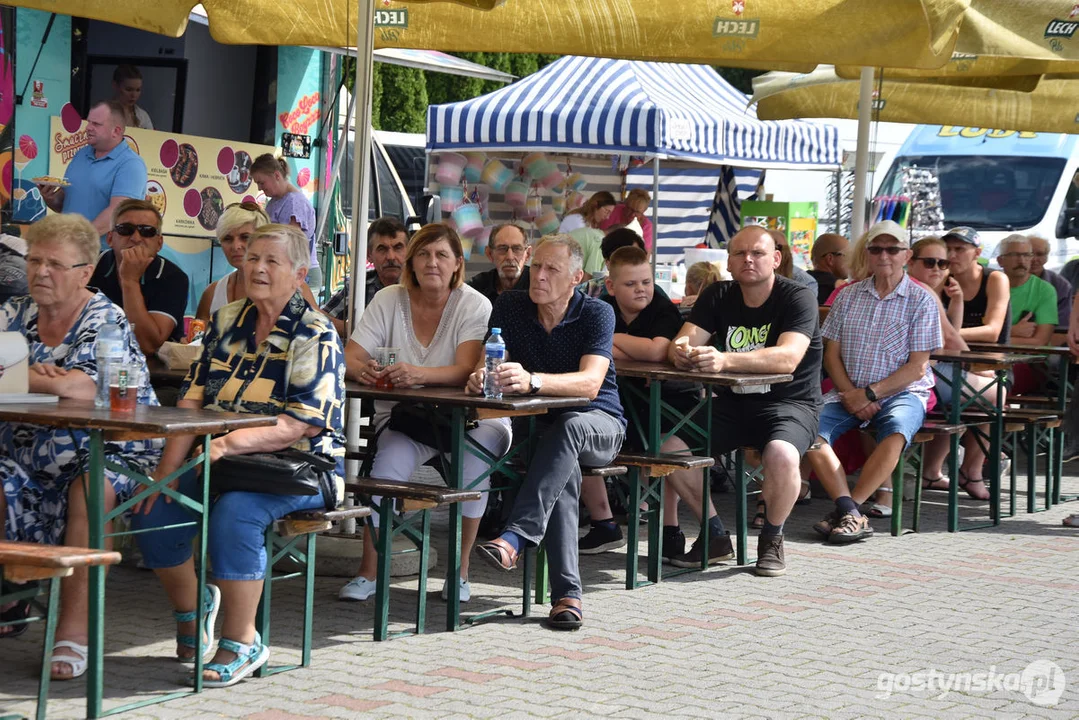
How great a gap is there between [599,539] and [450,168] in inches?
350

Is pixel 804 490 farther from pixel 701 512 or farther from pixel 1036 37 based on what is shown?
pixel 1036 37

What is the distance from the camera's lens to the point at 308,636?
5176mm

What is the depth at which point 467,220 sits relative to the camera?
623 inches

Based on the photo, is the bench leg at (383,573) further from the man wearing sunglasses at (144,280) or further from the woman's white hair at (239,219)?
the woman's white hair at (239,219)

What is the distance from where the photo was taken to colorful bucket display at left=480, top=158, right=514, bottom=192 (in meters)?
16.2

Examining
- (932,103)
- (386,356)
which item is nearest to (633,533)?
(386,356)

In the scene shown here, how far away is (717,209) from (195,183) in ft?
28.8

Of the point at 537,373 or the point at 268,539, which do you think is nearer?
the point at 268,539

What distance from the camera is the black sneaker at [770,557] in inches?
279

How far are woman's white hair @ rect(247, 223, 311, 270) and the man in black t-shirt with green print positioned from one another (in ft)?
7.20

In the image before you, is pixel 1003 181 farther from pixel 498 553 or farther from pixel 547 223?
pixel 498 553

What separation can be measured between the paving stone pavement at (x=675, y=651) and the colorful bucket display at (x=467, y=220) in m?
8.67

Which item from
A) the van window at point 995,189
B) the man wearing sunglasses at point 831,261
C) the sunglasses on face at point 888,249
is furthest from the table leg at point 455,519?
the van window at point 995,189

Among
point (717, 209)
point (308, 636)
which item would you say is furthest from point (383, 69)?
point (308, 636)
